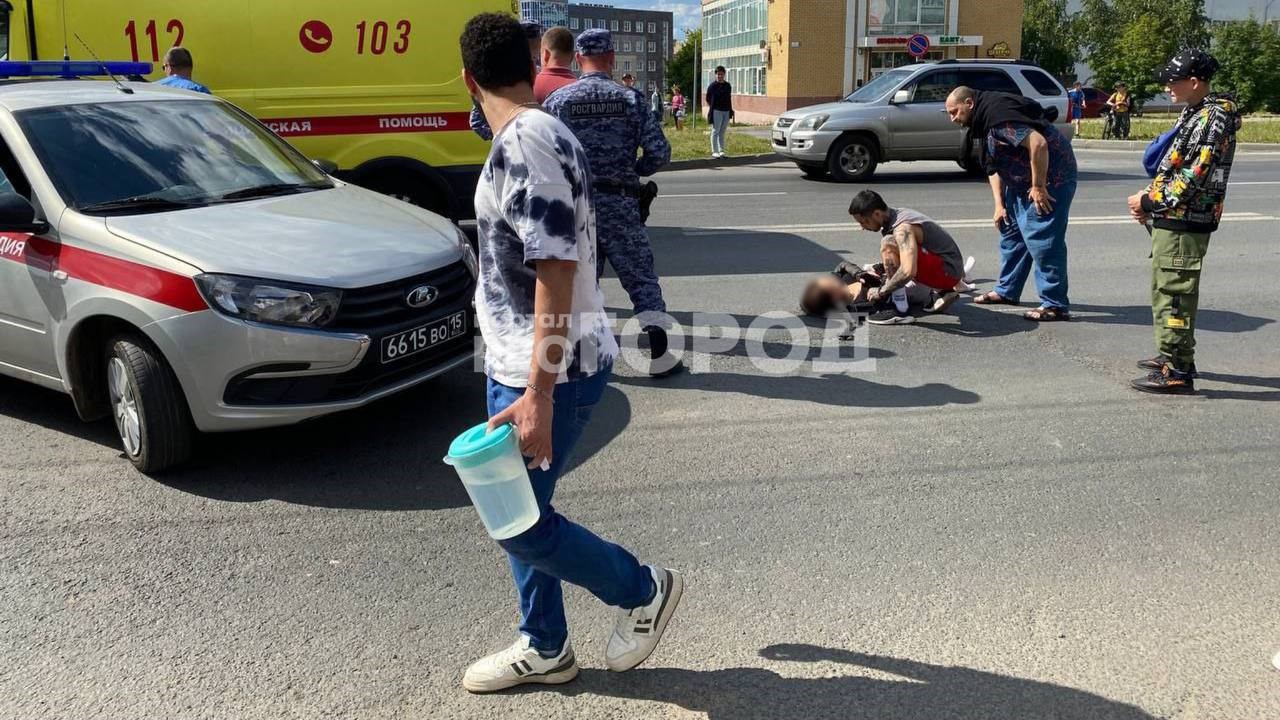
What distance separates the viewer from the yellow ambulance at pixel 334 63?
8500 millimetres

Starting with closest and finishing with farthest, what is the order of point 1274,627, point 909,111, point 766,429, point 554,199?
point 554,199
point 1274,627
point 766,429
point 909,111

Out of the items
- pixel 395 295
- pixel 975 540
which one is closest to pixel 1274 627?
pixel 975 540

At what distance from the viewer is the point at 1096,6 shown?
65.0 meters

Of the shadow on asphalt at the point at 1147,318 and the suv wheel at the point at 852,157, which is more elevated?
the suv wheel at the point at 852,157

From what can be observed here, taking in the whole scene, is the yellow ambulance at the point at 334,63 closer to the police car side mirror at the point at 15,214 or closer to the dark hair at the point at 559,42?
the dark hair at the point at 559,42

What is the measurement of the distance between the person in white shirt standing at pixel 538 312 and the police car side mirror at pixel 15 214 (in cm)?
290

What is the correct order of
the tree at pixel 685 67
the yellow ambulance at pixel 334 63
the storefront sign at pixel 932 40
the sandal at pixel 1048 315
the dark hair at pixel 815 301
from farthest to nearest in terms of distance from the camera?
the tree at pixel 685 67, the storefront sign at pixel 932 40, the yellow ambulance at pixel 334 63, the sandal at pixel 1048 315, the dark hair at pixel 815 301

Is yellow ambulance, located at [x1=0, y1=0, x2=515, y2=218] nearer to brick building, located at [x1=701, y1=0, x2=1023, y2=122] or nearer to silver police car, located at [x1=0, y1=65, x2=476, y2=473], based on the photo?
silver police car, located at [x1=0, y1=65, x2=476, y2=473]

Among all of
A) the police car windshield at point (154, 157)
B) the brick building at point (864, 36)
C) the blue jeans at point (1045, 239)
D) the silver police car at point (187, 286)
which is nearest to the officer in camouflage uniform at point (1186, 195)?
the blue jeans at point (1045, 239)

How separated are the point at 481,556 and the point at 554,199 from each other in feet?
5.71

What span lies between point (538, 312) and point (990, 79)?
15183 mm

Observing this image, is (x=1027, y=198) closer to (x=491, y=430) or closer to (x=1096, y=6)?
Answer: (x=491, y=430)

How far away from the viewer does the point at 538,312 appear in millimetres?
2355

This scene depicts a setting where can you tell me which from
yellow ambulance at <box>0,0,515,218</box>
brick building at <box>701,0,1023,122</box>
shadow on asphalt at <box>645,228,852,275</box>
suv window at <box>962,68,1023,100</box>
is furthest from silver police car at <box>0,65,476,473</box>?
brick building at <box>701,0,1023,122</box>
